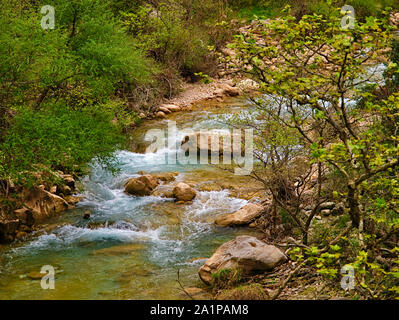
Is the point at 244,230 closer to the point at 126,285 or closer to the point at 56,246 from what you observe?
the point at 126,285

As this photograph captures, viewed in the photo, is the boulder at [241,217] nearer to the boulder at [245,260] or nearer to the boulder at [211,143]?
the boulder at [245,260]

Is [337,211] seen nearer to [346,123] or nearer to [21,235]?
[346,123]

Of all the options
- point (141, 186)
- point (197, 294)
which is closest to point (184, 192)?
point (141, 186)

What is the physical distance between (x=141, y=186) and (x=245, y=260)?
20.9ft

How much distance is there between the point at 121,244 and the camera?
1091 centimetres

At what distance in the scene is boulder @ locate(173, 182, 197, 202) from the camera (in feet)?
43.8

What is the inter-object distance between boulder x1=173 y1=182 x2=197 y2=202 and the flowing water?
228mm

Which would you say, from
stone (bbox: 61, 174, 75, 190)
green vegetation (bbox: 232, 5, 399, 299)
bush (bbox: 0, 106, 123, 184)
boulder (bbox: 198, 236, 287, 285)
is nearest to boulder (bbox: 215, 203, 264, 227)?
boulder (bbox: 198, 236, 287, 285)

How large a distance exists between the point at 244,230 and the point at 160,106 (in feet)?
39.5

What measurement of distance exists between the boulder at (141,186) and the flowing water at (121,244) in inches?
9.6

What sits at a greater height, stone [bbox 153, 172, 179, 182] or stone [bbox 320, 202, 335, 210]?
stone [bbox 153, 172, 179, 182]

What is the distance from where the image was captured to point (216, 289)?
803 centimetres

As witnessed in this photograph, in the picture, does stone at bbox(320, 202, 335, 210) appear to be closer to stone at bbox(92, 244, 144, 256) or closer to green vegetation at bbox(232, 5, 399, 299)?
green vegetation at bbox(232, 5, 399, 299)

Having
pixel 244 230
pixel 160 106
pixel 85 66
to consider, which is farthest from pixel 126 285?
pixel 160 106
